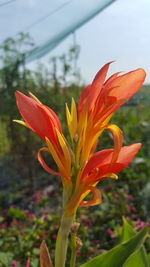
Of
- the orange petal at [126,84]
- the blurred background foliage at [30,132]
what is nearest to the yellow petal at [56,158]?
the orange petal at [126,84]

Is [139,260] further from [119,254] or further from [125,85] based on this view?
[125,85]

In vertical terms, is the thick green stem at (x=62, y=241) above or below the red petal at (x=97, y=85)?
below

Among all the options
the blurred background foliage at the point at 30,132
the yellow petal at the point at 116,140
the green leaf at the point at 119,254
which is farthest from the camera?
the blurred background foliage at the point at 30,132

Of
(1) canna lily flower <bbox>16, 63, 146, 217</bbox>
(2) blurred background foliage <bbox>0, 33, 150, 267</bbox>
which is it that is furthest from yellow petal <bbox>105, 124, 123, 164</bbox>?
(2) blurred background foliage <bbox>0, 33, 150, 267</bbox>

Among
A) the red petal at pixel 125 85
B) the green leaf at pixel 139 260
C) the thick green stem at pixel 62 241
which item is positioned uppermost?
the red petal at pixel 125 85

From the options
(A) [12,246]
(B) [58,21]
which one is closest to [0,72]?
(B) [58,21]

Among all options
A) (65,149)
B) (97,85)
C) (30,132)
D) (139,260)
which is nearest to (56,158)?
(65,149)

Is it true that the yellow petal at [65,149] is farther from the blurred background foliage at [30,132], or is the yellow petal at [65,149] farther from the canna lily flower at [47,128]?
the blurred background foliage at [30,132]

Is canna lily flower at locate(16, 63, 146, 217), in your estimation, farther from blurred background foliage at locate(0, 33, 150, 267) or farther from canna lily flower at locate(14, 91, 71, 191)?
blurred background foliage at locate(0, 33, 150, 267)
